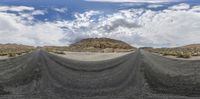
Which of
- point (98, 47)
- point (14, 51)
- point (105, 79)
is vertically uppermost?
point (105, 79)

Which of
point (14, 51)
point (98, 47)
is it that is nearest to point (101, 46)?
point (98, 47)

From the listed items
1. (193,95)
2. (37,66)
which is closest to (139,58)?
(193,95)

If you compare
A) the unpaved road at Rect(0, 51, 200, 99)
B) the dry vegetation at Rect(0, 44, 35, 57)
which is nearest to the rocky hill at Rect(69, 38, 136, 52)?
the dry vegetation at Rect(0, 44, 35, 57)

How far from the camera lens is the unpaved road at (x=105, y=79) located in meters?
8.53

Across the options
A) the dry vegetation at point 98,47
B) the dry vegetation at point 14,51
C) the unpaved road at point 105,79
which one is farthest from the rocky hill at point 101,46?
the unpaved road at point 105,79

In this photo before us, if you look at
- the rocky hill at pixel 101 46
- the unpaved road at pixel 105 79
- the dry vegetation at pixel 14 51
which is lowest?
the rocky hill at pixel 101 46

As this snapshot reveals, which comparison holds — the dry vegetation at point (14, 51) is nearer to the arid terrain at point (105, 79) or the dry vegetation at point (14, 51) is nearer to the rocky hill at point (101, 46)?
the rocky hill at point (101, 46)

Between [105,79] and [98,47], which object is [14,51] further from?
[105,79]

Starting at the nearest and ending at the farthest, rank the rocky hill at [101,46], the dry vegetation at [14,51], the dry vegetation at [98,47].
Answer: the dry vegetation at [14,51], the dry vegetation at [98,47], the rocky hill at [101,46]

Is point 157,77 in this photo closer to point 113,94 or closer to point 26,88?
point 113,94

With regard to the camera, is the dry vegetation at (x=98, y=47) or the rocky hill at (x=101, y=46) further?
the rocky hill at (x=101, y=46)

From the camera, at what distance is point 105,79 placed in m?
8.59

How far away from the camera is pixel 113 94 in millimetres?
8656

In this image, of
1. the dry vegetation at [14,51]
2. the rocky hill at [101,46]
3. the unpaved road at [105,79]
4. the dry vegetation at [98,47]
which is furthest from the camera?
the rocky hill at [101,46]
